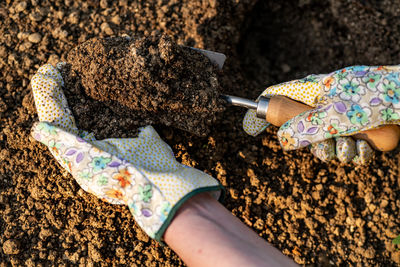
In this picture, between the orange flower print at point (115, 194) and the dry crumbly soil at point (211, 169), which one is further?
the dry crumbly soil at point (211, 169)

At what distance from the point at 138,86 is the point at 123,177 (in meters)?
0.38

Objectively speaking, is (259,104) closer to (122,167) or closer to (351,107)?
(351,107)

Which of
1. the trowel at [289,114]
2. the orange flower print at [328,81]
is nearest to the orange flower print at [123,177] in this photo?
the trowel at [289,114]

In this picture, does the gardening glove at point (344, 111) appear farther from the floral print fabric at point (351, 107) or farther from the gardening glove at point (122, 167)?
the gardening glove at point (122, 167)

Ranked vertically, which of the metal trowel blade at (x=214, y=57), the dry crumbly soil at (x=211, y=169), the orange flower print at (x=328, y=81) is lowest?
the dry crumbly soil at (x=211, y=169)

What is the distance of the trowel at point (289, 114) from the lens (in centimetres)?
143

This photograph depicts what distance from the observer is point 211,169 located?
169 centimetres

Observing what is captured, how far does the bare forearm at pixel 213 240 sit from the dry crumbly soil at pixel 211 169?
38cm

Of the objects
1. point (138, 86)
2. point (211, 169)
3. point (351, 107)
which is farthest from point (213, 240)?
point (351, 107)

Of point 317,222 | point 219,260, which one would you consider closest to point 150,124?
point 219,260

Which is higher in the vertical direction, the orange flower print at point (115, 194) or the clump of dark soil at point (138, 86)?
the clump of dark soil at point (138, 86)

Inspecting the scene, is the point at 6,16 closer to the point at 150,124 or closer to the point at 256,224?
the point at 150,124

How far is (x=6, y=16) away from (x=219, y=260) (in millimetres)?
1698

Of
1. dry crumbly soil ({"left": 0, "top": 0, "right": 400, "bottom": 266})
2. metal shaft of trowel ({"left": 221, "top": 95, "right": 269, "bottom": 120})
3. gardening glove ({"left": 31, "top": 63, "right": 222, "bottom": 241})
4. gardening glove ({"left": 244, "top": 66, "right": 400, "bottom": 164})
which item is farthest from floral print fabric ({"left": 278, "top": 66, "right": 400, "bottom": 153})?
gardening glove ({"left": 31, "top": 63, "right": 222, "bottom": 241})
